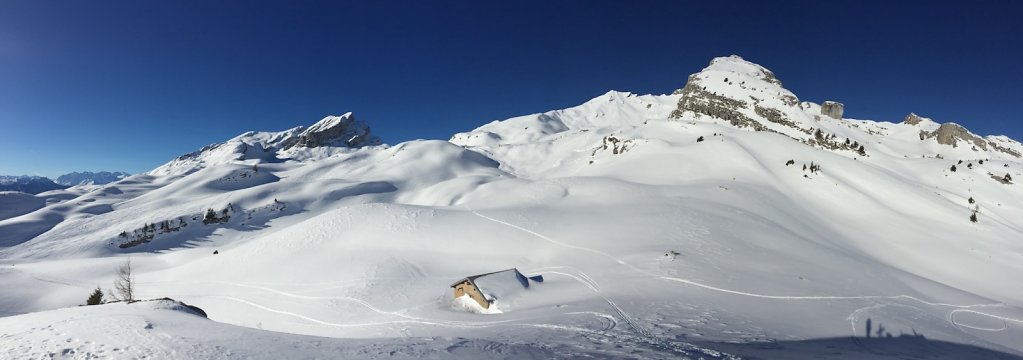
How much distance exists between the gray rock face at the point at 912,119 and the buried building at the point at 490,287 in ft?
532

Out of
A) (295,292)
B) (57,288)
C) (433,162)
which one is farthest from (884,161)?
(57,288)

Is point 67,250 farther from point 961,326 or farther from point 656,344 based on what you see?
point 961,326

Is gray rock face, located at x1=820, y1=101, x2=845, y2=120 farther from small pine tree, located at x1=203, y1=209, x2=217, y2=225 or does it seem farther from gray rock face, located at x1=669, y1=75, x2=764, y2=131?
small pine tree, located at x1=203, y1=209, x2=217, y2=225

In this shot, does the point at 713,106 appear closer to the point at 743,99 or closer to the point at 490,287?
the point at 743,99

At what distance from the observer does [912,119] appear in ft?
430

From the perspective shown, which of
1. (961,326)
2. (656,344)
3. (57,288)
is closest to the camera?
(656,344)

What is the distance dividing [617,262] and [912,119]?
157768 millimetres

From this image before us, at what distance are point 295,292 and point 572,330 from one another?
102 ft

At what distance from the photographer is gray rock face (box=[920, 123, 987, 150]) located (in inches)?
4229

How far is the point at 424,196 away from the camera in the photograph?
107 metres

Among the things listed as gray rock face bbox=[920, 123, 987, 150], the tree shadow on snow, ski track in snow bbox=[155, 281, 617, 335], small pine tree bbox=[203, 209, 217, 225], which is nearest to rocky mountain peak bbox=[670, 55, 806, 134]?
gray rock face bbox=[920, 123, 987, 150]

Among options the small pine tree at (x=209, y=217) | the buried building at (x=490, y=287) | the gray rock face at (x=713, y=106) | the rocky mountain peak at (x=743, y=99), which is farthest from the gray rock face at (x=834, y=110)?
the small pine tree at (x=209, y=217)

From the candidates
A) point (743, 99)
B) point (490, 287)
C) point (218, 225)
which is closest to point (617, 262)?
point (490, 287)

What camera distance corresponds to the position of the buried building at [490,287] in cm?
2833
